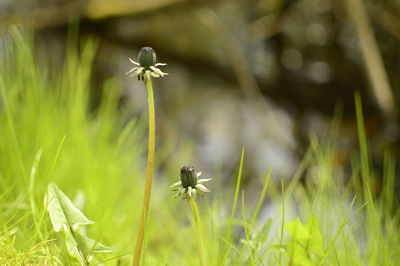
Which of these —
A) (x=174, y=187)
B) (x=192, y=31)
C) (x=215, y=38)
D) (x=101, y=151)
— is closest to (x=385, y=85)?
(x=215, y=38)

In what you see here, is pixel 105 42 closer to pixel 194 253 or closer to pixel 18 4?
pixel 18 4

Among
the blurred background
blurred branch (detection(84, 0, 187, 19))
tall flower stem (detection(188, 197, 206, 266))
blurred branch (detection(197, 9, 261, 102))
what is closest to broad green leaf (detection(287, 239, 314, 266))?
tall flower stem (detection(188, 197, 206, 266))

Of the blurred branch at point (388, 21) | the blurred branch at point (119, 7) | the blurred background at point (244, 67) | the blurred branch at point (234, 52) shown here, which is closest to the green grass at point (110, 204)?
the blurred background at point (244, 67)

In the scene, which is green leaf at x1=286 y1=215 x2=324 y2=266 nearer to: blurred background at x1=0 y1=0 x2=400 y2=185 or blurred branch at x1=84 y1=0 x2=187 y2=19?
blurred background at x1=0 y1=0 x2=400 y2=185

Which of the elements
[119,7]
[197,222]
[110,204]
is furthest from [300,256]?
[119,7]

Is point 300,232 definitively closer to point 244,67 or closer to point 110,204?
point 110,204

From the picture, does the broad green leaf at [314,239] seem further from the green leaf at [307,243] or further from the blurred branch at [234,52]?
the blurred branch at [234,52]
